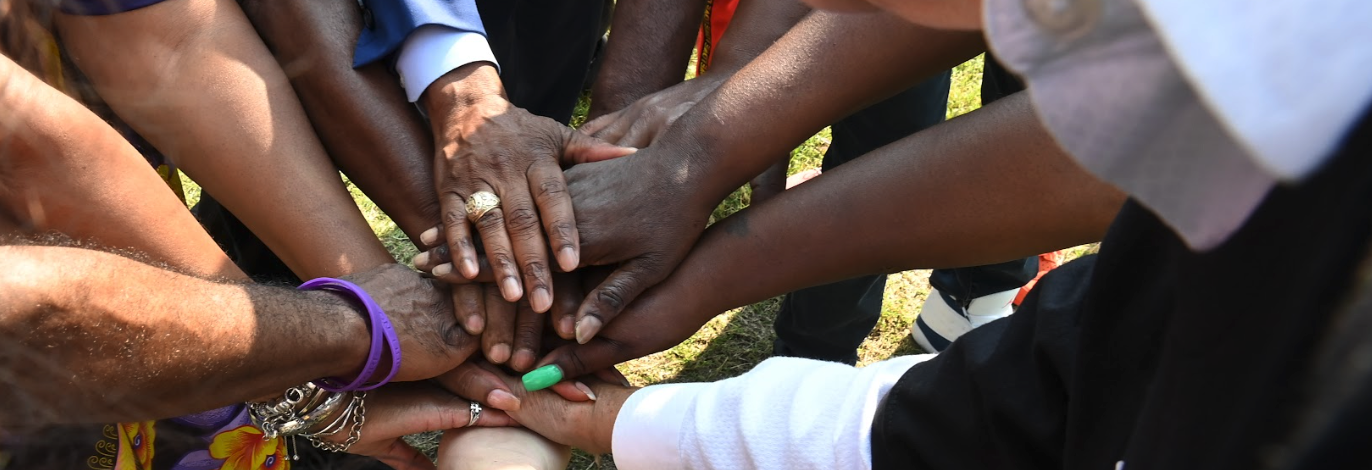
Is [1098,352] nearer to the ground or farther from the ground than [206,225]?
farther from the ground

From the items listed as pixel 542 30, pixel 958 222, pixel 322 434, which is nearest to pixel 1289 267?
pixel 958 222

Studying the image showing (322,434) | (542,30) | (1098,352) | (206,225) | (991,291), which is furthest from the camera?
(991,291)

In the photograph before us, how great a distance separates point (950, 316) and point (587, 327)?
3.89 feet

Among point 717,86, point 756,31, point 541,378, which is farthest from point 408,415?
point 756,31

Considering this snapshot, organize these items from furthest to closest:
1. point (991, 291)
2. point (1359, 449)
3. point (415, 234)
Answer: point (991, 291) < point (415, 234) < point (1359, 449)

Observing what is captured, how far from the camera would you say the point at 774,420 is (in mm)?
1016

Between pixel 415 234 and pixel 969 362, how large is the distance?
1.07m

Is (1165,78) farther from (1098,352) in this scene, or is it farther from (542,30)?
(542,30)

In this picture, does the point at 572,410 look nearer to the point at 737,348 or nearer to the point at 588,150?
the point at 588,150

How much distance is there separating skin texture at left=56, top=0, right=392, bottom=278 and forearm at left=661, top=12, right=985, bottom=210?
566 mm

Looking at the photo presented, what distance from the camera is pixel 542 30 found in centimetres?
202

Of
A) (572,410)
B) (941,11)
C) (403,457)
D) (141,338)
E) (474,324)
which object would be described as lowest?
(403,457)

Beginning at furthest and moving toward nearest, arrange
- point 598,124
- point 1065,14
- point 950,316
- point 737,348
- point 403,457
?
point 737,348 → point 950,316 → point 598,124 → point 403,457 → point 1065,14

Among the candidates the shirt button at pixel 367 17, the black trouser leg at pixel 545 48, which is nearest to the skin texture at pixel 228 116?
the shirt button at pixel 367 17
